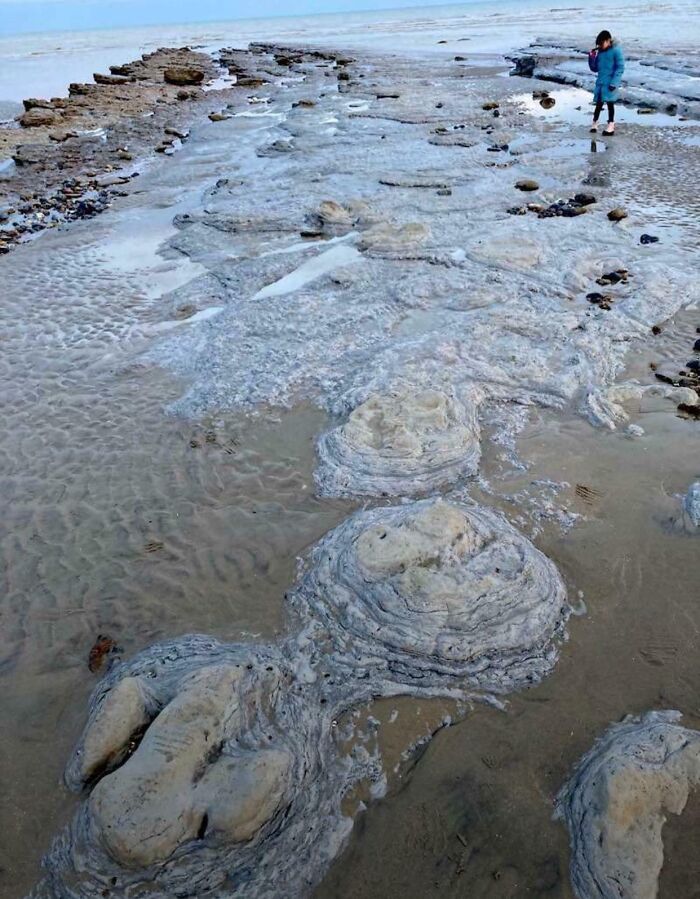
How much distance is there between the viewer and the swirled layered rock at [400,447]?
4.75 meters

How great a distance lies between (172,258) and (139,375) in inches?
146

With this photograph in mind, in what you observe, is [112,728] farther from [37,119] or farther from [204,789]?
[37,119]

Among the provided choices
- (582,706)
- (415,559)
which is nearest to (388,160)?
(415,559)

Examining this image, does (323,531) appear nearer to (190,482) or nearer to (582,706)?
(190,482)

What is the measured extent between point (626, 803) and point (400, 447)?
281cm

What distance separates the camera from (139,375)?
21.5ft

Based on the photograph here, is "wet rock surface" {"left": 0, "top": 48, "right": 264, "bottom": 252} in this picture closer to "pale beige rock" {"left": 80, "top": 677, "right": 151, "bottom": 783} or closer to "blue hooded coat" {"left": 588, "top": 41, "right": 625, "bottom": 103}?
"pale beige rock" {"left": 80, "top": 677, "right": 151, "bottom": 783}

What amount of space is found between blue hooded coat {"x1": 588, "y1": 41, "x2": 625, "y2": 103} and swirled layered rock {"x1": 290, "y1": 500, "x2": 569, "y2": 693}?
13884mm

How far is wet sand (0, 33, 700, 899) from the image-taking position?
2801mm

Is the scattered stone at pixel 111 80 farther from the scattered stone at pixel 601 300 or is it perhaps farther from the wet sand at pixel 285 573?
the scattered stone at pixel 601 300

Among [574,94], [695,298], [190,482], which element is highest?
[574,94]

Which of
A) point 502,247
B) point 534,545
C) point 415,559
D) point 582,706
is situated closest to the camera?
point 582,706

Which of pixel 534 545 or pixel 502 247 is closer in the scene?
pixel 534 545

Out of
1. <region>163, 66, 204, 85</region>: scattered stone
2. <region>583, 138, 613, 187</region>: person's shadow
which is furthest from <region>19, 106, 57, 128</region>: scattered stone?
<region>583, 138, 613, 187</region>: person's shadow
